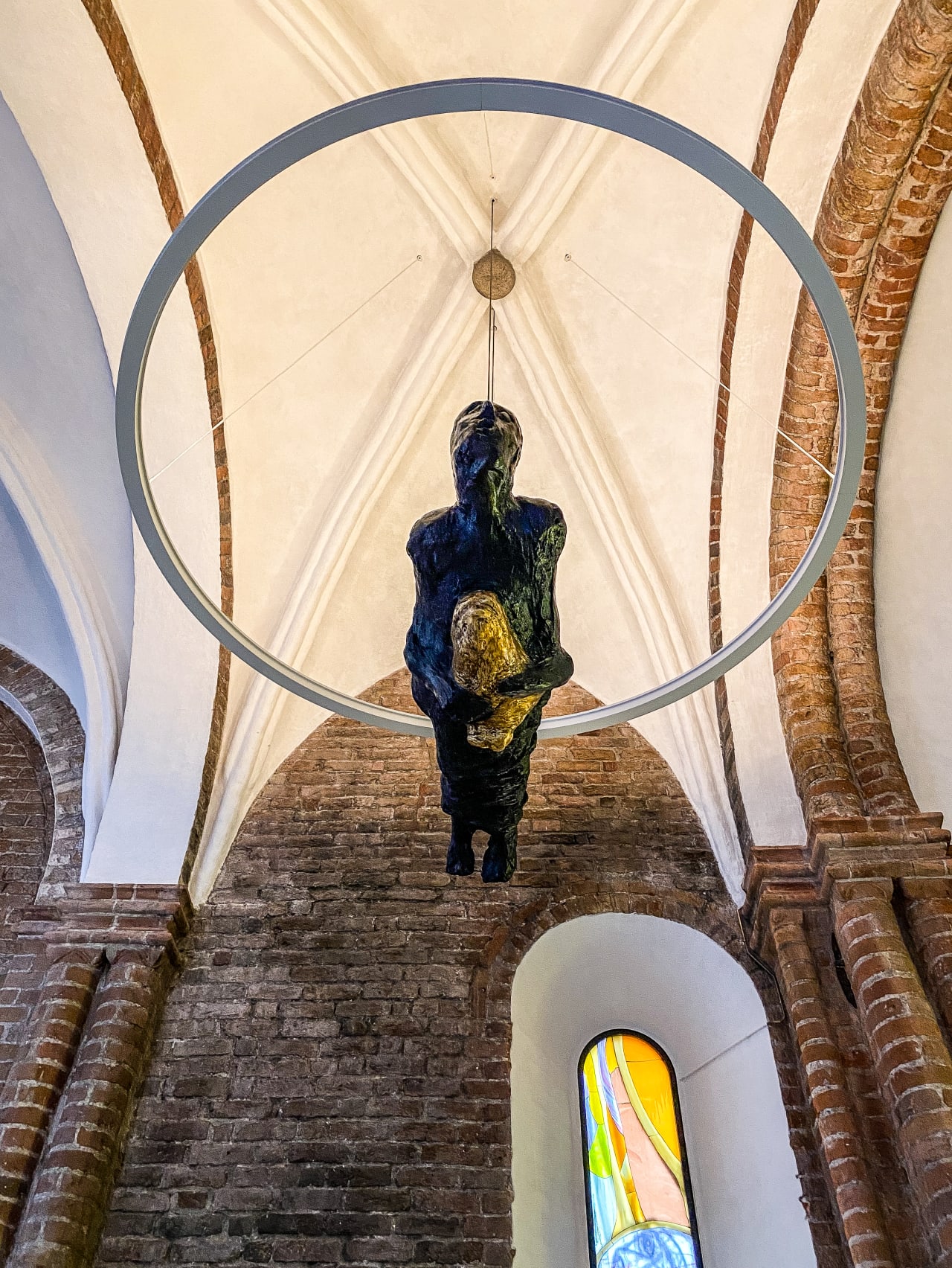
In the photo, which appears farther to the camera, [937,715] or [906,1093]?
[937,715]

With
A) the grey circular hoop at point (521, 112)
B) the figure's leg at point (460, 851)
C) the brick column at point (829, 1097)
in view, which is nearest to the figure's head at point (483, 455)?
the grey circular hoop at point (521, 112)

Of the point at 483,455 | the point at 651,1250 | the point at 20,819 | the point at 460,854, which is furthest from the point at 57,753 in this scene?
the point at 651,1250

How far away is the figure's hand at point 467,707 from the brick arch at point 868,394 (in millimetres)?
2282

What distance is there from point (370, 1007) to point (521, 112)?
414 centimetres

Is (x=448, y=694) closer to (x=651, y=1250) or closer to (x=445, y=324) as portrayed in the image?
(x=651, y=1250)

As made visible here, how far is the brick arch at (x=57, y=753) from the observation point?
6004 millimetres

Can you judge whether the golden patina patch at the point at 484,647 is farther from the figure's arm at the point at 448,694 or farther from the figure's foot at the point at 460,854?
the figure's foot at the point at 460,854

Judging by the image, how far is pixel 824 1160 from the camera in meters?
4.40

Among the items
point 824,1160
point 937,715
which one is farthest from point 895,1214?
point 937,715

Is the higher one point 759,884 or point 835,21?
point 835,21

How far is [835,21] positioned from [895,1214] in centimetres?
535

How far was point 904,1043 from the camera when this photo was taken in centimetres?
436

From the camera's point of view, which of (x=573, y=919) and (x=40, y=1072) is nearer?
(x=40, y=1072)

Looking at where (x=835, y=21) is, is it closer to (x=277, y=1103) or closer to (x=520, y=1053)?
(x=520, y=1053)
